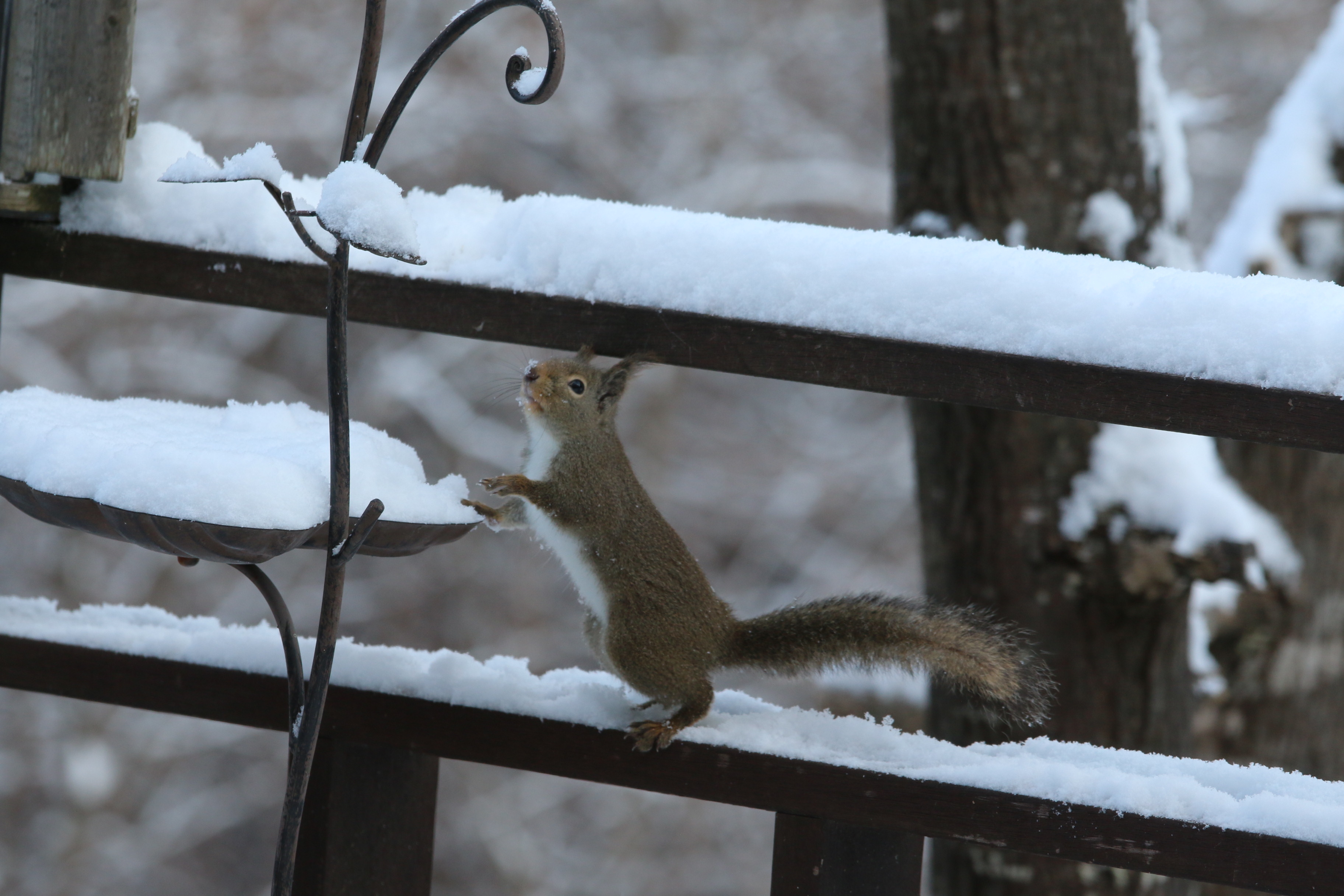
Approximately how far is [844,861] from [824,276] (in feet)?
1.54

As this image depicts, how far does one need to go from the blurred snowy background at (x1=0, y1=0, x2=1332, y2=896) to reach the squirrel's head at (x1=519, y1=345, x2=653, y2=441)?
11.2 ft

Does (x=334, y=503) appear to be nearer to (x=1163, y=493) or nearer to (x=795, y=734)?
(x=795, y=734)

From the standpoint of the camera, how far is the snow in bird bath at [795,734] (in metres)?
0.90

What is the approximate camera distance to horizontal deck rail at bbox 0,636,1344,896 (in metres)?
0.88

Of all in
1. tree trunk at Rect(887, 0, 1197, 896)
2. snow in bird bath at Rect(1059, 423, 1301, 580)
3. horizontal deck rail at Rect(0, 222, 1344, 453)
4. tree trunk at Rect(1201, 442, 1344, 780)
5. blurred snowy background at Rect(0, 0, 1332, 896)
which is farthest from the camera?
blurred snowy background at Rect(0, 0, 1332, 896)

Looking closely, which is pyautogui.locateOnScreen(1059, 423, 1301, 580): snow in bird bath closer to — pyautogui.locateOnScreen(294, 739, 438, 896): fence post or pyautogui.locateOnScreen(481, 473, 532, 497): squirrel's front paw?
pyautogui.locateOnScreen(481, 473, 532, 497): squirrel's front paw

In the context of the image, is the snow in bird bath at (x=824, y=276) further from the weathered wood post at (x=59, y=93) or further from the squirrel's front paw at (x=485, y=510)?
the squirrel's front paw at (x=485, y=510)

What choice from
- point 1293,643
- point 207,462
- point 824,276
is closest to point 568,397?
point 824,276

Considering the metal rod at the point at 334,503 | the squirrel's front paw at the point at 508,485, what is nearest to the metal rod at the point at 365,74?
the metal rod at the point at 334,503

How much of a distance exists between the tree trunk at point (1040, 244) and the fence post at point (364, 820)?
1109 mm

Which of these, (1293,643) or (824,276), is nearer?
(824,276)

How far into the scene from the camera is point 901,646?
1078 mm

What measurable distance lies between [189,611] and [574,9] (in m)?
3.57

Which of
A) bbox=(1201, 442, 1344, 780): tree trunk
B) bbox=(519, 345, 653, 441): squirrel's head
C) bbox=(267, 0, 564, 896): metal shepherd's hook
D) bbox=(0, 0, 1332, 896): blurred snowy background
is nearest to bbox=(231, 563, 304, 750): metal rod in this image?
bbox=(267, 0, 564, 896): metal shepherd's hook
